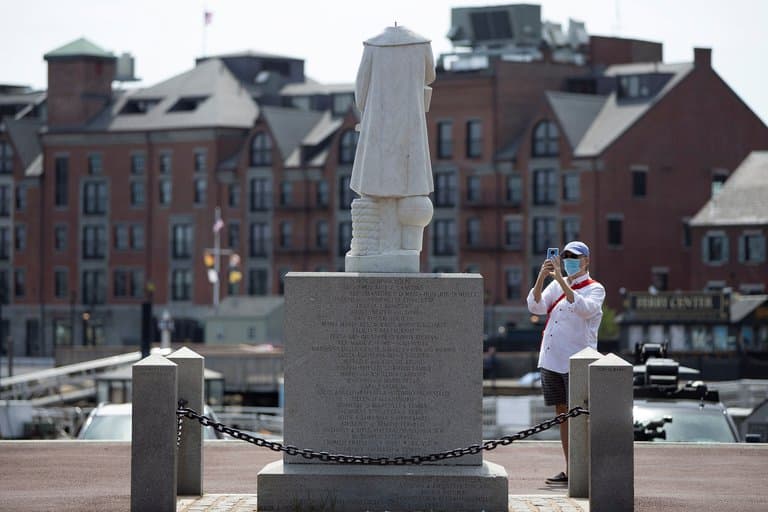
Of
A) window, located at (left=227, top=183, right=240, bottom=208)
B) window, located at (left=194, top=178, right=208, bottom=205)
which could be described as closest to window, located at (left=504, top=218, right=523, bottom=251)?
window, located at (left=227, top=183, right=240, bottom=208)

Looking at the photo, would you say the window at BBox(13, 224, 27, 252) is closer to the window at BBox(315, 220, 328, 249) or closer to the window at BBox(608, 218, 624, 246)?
the window at BBox(315, 220, 328, 249)

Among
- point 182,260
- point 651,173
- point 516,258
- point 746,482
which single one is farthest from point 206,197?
point 746,482

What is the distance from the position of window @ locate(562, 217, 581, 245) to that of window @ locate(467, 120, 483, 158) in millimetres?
6792

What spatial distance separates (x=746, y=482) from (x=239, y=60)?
108132mm

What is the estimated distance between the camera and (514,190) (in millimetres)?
106750

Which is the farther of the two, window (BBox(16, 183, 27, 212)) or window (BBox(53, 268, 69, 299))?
window (BBox(16, 183, 27, 212))

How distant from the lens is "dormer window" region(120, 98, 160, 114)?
12225 centimetres

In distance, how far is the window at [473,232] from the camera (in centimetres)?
10806

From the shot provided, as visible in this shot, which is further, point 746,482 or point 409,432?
point 746,482

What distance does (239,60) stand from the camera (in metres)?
126

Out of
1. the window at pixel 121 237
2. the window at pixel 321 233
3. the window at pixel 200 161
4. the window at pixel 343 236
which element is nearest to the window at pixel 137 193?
the window at pixel 121 237

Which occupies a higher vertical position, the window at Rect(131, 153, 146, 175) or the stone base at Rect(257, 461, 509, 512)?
the window at Rect(131, 153, 146, 175)

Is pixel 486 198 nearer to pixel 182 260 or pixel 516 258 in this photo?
pixel 516 258

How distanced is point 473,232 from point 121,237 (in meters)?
23.4
